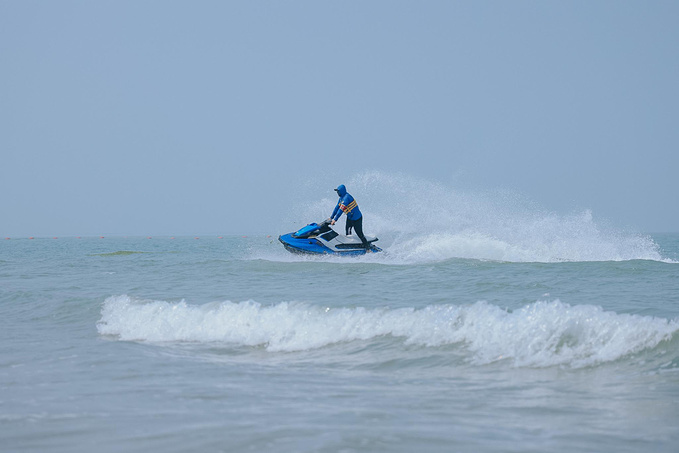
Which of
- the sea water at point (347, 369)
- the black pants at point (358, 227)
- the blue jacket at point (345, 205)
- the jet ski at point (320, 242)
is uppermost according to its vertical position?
the blue jacket at point (345, 205)

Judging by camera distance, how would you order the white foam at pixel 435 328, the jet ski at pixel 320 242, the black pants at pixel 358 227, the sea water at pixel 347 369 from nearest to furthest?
the sea water at pixel 347 369 → the white foam at pixel 435 328 → the black pants at pixel 358 227 → the jet ski at pixel 320 242

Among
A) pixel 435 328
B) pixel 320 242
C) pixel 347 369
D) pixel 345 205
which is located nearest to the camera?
pixel 347 369

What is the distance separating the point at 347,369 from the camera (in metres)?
6.14

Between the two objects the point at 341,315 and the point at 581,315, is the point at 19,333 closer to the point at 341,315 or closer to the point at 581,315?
the point at 341,315

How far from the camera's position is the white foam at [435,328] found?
6.50 m

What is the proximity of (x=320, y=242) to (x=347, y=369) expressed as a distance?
492 inches

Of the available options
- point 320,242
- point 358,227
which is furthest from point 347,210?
point 320,242

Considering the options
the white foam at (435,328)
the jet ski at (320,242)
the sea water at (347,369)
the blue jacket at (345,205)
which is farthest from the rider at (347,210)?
the white foam at (435,328)

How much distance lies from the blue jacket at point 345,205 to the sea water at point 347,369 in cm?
513

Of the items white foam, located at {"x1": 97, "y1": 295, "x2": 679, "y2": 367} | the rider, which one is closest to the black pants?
the rider

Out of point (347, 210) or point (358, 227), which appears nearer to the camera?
point (347, 210)

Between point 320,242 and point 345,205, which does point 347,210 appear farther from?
point 320,242

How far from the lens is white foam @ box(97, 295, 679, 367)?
6504 mm

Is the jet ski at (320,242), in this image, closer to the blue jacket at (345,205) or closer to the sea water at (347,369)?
the blue jacket at (345,205)
